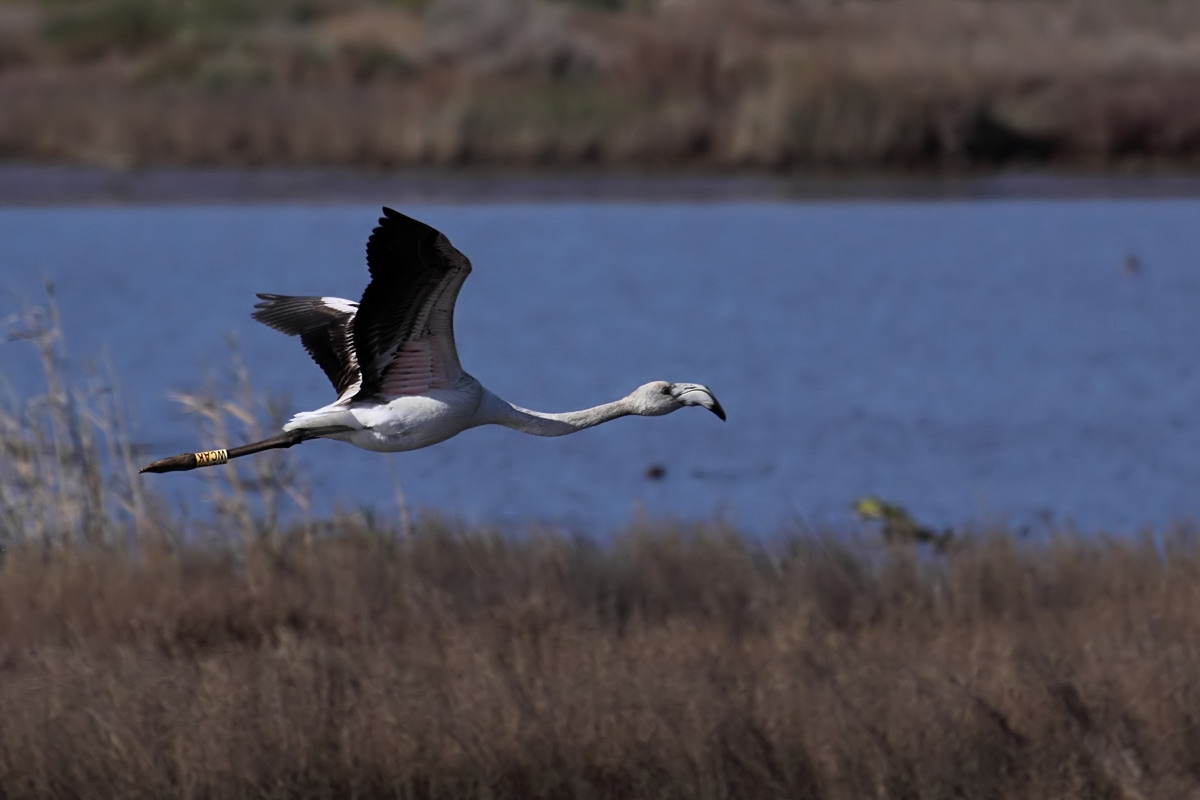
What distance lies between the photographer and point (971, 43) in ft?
128

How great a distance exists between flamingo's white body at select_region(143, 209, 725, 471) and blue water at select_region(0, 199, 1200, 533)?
5.84 metres

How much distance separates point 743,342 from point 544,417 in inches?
691

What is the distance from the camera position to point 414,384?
9312 mm

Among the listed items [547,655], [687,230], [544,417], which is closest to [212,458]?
[544,417]

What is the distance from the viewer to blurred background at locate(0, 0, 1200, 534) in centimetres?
2059

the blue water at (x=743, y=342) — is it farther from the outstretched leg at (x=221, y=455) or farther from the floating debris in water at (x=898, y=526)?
the outstretched leg at (x=221, y=455)

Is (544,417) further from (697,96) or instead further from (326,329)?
(697,96)

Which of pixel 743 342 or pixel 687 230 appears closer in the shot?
pixel 743 342

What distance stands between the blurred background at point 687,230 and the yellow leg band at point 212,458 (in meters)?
6.03

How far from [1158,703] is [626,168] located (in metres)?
26.6

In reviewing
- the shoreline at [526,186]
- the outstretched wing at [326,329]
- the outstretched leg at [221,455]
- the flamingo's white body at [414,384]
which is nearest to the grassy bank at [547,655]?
the outstretched leg at [221,455]

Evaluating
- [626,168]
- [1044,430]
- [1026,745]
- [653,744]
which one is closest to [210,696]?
[653,744]

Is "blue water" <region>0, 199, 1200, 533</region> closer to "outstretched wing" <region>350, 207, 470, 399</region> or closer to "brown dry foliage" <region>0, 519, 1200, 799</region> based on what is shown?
"brown dry foliage" <region>0, 519, 1200, 799</region>

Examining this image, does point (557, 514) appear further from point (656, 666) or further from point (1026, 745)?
point (1026, 745)
